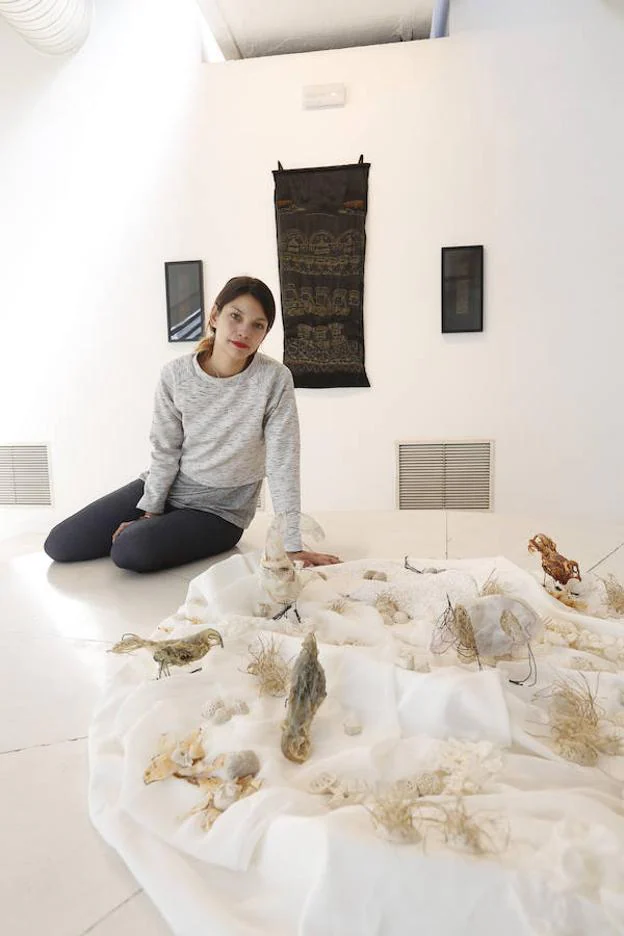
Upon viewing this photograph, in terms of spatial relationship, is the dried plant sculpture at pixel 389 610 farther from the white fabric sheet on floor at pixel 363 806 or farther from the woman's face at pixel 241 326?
the woman's face at pixel 241 326

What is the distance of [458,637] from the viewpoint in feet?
3.92

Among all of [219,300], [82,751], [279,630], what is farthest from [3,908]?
[219,300]

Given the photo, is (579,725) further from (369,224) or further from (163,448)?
(369,224)

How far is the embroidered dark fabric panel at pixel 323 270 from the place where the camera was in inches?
136

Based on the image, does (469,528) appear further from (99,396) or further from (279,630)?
(99,396)

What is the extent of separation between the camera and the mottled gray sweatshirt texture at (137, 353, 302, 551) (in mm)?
2121

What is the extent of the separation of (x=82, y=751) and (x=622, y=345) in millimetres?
3115

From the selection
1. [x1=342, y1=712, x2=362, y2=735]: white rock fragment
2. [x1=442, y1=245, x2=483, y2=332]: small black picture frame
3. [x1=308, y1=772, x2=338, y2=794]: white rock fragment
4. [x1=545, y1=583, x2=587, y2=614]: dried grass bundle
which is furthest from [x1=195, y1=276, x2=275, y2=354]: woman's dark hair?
[x1=442, y1=245, x2=483, y2=332]: small black picture frame

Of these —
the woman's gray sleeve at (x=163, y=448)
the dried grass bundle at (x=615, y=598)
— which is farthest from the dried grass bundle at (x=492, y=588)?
the woman's gray sleeve at (x=163, y=448)

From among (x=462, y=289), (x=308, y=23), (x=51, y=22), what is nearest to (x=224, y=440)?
(x=462, y=289)

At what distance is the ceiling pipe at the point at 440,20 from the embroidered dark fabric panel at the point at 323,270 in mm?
849

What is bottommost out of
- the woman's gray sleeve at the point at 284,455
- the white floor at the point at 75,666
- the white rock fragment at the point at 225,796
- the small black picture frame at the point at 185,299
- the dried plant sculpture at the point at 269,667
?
the white floor at the point at 75,666

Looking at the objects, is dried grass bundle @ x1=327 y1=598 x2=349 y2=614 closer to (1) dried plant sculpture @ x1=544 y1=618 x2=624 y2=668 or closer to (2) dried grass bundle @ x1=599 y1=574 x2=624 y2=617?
(1) dried plant sculpture @ x1=544 y1=618 x2=624 y2=668

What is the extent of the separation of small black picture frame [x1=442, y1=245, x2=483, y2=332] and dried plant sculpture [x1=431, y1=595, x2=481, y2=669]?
2.45 m
